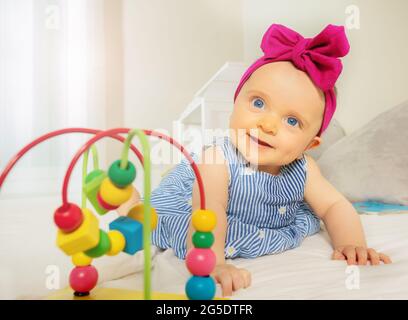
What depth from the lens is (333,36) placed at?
2.59 feet

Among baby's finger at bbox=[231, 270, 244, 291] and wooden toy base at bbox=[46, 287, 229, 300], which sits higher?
wooden toy base at bbox=[46, 287, 229, 300]

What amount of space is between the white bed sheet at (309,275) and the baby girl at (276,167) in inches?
1.3

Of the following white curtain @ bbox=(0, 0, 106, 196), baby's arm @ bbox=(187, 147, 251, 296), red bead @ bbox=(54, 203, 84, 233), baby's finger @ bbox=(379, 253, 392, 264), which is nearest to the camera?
red bead @ bbox=(54, 203, 84, 233)

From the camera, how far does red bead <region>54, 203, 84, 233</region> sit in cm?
38

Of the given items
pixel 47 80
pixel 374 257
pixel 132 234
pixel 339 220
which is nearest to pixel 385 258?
pixel 374 257

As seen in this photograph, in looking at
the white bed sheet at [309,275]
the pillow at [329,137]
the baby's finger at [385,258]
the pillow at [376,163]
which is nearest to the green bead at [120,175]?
the white bed sheet at [309,275]

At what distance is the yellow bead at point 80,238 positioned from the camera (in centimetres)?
39

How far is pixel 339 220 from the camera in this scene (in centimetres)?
84

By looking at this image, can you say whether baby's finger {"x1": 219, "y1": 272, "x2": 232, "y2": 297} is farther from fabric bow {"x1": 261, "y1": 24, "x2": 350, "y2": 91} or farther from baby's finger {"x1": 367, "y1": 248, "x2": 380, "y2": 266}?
fabric bow {"x1": 261, "y1": 24, "x2": 350, "y2": 91}

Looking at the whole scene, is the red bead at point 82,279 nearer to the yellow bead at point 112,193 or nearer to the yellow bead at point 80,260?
the yellow bead at point 80,260

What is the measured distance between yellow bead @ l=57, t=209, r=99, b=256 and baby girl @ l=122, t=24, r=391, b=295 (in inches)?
12.2

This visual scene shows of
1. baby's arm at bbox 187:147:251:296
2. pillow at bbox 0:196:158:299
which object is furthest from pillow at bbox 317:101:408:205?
pillow at bbox 0:196:158:299

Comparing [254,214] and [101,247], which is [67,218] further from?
[254,214]
